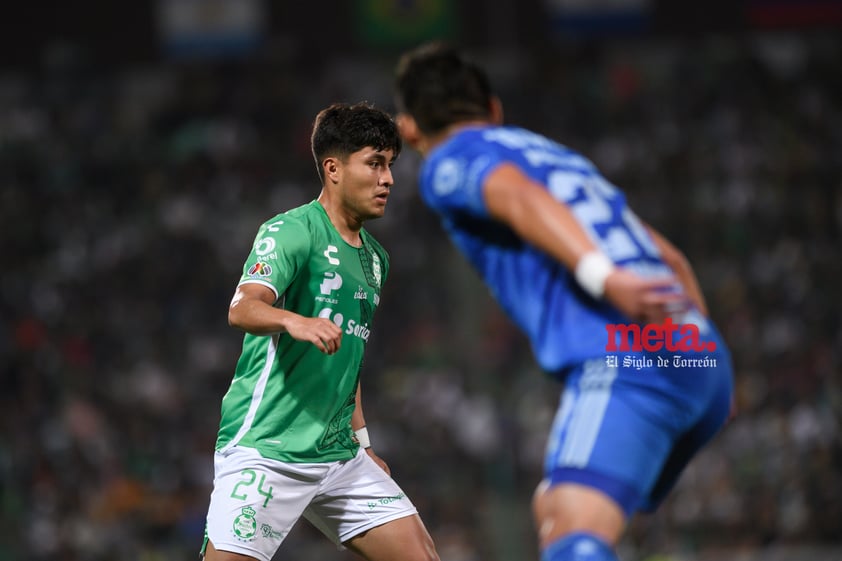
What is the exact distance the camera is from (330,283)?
401cm

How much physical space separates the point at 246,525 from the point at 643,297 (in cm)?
179

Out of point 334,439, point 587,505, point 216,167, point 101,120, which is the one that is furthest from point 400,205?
point 587,505

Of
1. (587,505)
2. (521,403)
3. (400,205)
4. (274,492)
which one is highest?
(587,505)

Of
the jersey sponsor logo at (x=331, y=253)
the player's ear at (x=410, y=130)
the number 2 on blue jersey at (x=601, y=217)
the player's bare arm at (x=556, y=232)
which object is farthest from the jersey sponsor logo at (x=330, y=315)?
the number 2 on blue jersey at (x=601, y=217)

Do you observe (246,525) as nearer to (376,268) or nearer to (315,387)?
(315,387)

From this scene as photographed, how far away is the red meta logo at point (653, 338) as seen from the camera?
10.0 ft

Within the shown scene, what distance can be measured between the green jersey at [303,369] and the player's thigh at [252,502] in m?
0.05

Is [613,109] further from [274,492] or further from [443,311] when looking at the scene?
[274,492]

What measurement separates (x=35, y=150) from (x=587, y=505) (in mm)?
14092

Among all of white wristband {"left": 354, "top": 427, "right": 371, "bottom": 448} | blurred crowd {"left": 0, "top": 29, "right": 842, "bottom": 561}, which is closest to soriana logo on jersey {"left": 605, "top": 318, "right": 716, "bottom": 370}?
white wristband {"left": 354, "top": 427, "right": 371, "bottom": 448}

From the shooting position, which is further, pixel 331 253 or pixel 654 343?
pixel 331 253

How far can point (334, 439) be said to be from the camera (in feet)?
13.5

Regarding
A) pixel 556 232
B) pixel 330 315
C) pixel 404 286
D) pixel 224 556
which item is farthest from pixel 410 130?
pixel 404 286

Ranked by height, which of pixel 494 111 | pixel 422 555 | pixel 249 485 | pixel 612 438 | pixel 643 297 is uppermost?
pixel 494 111
